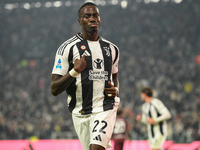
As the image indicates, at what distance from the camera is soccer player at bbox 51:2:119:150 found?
2.82 m

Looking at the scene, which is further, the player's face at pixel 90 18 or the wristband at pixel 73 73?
the player's face at pixel 90 18

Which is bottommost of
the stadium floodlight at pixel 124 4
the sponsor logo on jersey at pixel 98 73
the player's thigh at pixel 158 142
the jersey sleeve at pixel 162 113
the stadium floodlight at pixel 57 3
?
the player's thigh at pixel 158 142

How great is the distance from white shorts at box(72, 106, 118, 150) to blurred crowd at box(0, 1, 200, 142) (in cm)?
852

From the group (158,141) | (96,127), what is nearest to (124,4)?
(158,141)

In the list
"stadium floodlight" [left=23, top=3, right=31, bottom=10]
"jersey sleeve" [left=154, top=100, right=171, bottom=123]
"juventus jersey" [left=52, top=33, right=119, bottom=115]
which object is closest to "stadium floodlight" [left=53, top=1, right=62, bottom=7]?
"stadium floodlight" [left=23, top=3, right=31, bottom=10]

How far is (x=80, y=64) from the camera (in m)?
2.73

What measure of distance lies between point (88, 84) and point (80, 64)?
0.28 metres

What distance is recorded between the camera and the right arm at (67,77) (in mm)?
2729

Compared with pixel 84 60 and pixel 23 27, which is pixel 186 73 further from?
pixel 84 60

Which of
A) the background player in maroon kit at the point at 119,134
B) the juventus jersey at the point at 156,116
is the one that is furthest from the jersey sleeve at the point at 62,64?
the background player in maroon kit at the point at 119,134

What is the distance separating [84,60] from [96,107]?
0.49 meters

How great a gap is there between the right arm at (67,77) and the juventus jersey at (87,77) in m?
0.09

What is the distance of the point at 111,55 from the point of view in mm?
3168

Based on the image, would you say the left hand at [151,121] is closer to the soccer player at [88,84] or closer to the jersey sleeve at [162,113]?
the jersey sleeve at [162,113]
